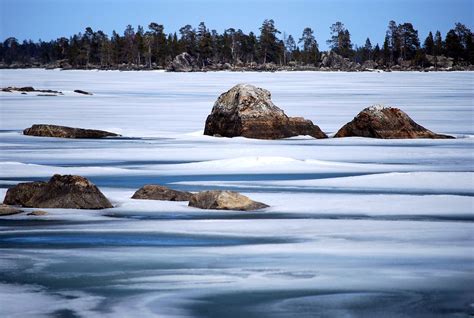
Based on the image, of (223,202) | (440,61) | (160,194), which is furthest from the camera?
(440,61)

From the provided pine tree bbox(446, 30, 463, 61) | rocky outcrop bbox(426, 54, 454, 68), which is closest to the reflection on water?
rocky outcrop bbox(426, 54, 454, 68)

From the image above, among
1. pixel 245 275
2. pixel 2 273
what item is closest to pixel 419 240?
pixel 245 275

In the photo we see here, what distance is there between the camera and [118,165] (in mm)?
15570

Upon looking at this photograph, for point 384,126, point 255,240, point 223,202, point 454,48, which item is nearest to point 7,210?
point 223,202

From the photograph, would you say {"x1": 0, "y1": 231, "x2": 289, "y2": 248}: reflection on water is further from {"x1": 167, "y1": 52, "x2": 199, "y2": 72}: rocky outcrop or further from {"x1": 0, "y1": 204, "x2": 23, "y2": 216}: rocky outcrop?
{"x1": 167, "y1": 52, "x2": 199, "y2": 72}: rocky outcrop

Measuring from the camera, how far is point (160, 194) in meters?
11.5

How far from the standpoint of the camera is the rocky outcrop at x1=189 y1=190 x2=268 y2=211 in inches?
427

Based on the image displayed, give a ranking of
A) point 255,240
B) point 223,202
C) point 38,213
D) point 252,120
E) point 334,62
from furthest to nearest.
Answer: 1. point 334,62
2. point 252,120
3. point 223,202
4. point 38,213
5. point 255,240

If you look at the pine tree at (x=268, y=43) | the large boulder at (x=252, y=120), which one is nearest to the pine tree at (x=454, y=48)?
the pine tree at (x=268, y=43)

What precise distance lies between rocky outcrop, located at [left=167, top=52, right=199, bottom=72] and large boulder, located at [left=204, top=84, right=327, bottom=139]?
139 m

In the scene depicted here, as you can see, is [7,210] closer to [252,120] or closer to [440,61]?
[252,120]

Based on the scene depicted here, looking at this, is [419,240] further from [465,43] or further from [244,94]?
[465,43]

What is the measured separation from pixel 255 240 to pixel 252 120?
12168 mm

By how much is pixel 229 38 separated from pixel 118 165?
18283 centimetres
